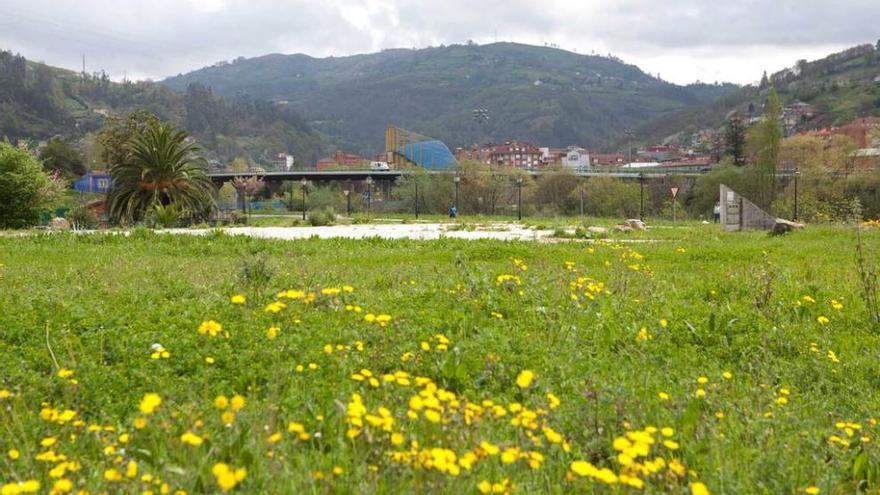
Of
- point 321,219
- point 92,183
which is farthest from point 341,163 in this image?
point 321,219

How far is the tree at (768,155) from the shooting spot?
5744cm

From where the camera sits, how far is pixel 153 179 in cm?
2884

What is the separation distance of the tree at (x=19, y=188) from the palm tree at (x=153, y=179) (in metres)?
2.98

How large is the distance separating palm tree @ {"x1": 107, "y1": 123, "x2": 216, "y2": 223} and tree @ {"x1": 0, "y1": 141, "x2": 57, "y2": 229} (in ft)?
9.79

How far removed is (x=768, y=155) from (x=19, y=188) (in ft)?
173

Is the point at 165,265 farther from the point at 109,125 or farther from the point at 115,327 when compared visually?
the point at 109,125

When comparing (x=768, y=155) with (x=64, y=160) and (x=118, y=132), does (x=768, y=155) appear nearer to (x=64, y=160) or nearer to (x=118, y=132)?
(x=118, y=132)

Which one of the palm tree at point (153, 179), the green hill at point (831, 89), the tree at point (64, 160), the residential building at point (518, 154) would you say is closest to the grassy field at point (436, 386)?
the palm tree at point (153, 179)

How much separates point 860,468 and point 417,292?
12.4ft

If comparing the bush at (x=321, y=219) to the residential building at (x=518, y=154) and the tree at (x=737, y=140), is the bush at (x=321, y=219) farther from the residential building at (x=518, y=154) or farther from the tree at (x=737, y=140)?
the residential building at (x=518, y=154)

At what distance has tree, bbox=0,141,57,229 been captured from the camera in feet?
82.3

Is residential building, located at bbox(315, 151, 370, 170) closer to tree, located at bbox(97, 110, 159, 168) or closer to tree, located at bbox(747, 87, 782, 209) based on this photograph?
tree, located at bbox(97, 110, 159, 168)

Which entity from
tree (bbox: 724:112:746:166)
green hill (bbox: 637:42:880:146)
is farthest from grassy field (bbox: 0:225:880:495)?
green hill (bbox: 637:42:880:146)

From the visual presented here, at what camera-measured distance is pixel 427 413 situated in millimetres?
2809
